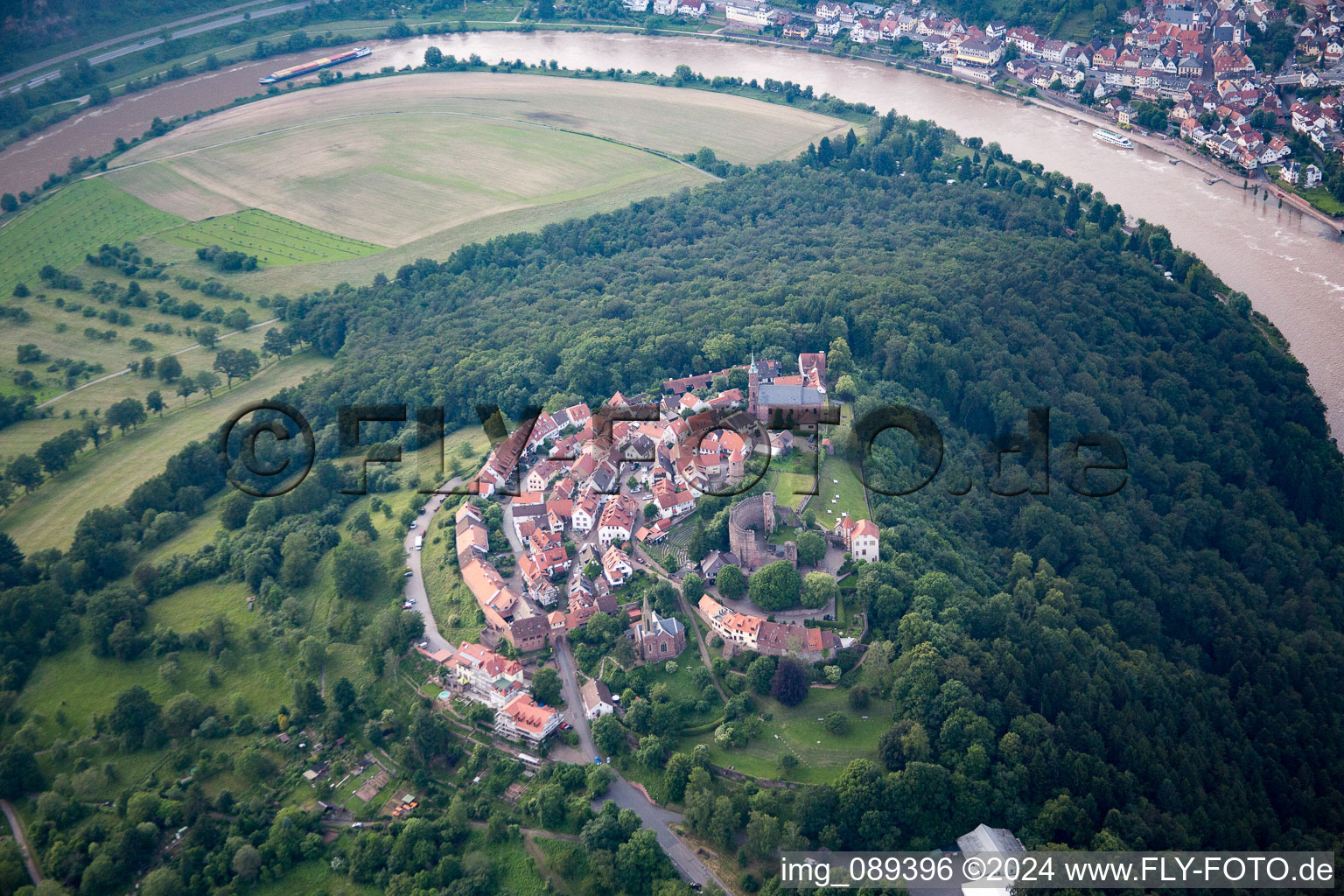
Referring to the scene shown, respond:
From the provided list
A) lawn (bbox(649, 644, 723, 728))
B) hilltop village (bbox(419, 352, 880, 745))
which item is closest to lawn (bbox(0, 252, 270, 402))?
hilltop village (bbox(419, 352, 880, 745))

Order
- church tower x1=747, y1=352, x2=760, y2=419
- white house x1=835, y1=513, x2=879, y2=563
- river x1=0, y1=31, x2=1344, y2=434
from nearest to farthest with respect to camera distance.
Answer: white house x1=835, y1=513, x2=879, y2=563
church tower x1=747, y1=352, x2=760, y2=419
river x1=0, y1=31, x2=1344, y2=434

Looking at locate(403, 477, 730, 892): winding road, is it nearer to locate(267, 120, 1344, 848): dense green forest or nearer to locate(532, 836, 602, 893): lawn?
locate(532, 836, 602, 893): lawn

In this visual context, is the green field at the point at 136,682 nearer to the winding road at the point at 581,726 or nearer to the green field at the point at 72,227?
the winding road at the point at 581,726

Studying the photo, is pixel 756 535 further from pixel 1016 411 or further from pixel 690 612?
pixel 1016 411

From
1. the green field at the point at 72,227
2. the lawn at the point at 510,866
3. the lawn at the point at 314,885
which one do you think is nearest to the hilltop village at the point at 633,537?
the lawn at the point at 510,866

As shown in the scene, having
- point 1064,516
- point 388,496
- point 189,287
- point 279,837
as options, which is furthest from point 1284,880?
point 189,287

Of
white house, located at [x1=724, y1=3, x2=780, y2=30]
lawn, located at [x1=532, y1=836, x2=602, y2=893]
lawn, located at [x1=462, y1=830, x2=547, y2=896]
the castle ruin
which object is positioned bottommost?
lawn, located at [x1=462, y1=830, x2=547, y2=896]

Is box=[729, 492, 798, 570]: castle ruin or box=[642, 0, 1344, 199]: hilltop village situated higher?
box=[642, 0, 1344, 199]: hilltop village

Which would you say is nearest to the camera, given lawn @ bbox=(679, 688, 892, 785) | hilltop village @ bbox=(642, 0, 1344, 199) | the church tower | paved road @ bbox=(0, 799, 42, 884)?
lawn @ bbox=(679, 688, 892, 785)

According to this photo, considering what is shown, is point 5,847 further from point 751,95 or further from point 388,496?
point 751,95
